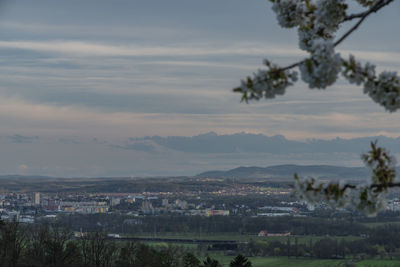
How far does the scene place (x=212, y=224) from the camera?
174000 mm

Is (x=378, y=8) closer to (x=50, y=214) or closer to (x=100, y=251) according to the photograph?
(x=100, y=251)

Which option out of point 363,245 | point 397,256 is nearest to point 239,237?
point 363,245

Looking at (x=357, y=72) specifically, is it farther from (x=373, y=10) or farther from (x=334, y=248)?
(x=334, y=248)

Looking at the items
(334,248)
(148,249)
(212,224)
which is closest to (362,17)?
(148,249)

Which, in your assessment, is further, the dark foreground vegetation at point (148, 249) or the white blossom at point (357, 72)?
the dark foreground vegetation at point (148, 249)

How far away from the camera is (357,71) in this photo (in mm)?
5453

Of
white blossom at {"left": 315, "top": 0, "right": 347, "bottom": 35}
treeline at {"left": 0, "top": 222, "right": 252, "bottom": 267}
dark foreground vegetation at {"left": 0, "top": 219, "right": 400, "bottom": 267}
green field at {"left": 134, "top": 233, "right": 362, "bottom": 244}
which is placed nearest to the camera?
white blossom at {"left": 315, "top": 0, "right": 347, "bottom": 35}

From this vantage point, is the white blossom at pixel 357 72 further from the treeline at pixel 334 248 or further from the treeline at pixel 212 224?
the treeline at pixel 212 224

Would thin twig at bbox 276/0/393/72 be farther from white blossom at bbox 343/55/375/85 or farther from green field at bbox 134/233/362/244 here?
green field at bbox 134/233/362/244

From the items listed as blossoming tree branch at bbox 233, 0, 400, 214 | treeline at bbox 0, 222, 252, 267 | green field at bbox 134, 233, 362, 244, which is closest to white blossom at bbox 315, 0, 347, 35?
blossoming tree branch at bbox 233, 0, 400, 214

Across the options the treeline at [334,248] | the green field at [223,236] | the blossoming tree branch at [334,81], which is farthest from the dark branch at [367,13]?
the green field at [223,236]

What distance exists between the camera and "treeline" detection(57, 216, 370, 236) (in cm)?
15375

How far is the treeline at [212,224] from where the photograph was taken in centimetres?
15375

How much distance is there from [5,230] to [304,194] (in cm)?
4373
